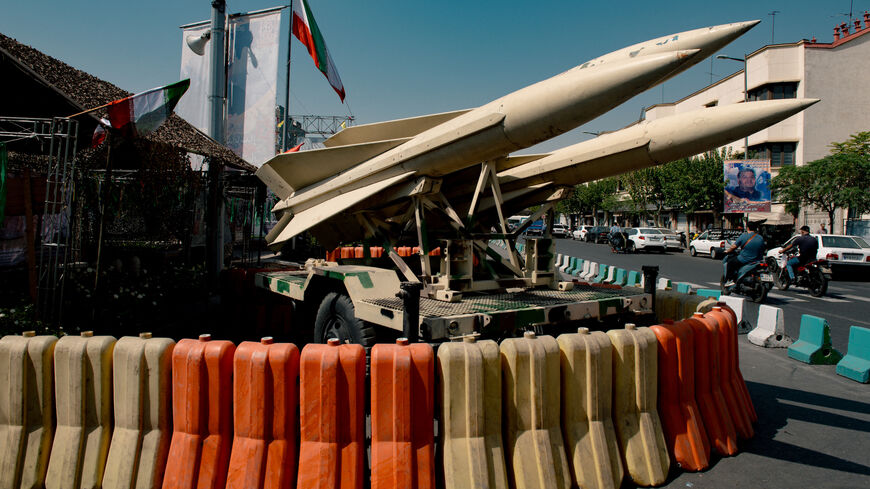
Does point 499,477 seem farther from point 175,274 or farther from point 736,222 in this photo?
point 736,222

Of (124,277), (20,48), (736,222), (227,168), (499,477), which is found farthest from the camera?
(736,222)

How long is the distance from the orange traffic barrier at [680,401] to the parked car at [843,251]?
12391 mm

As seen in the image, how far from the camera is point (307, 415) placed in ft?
8.72

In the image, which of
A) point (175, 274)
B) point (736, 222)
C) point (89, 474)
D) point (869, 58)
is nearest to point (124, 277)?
point (175, 274)

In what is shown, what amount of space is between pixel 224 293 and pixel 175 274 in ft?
4.28

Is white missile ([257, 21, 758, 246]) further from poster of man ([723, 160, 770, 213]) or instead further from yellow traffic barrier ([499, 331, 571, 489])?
poster of man ([723, 160, 770, 213])

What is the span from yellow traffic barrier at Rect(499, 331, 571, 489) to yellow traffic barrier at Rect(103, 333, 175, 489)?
2.06m

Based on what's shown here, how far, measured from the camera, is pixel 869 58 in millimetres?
25844

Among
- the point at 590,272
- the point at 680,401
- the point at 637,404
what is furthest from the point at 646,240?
the point at 637,404

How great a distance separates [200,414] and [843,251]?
16.7 metres

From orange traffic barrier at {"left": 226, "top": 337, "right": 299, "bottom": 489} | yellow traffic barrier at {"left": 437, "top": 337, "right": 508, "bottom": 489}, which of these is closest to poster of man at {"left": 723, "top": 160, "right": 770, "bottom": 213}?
yellow traffic barrier at {"left": 437, "top": 337, "right": 508, "bottom": 489}

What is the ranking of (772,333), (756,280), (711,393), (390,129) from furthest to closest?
(756,280) → (772,333) → (390,129) → (711,393)

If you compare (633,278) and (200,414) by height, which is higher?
(633,278)

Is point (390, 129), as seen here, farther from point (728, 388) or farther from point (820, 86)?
point (820, 86)
